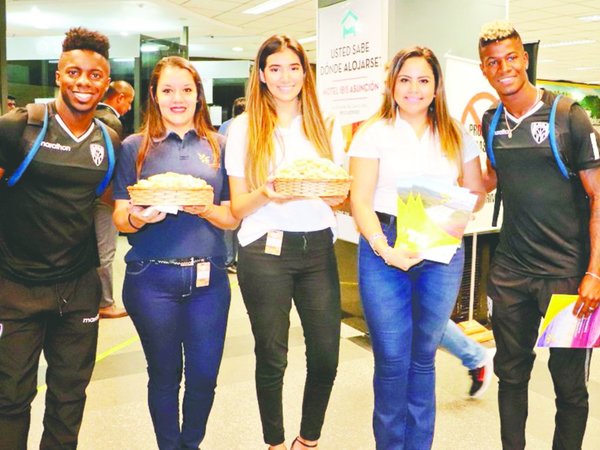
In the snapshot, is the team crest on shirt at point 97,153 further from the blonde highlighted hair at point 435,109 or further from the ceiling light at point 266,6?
the ceiling light at point 266,6

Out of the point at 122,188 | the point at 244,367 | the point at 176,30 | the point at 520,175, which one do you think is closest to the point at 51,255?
the point at 122,188

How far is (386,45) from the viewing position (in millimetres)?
3900

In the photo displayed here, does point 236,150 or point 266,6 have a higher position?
point 266,6

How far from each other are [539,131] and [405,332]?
87 centimetres

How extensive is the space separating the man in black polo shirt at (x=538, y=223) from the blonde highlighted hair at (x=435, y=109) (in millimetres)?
169

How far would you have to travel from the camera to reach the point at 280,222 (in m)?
2.19

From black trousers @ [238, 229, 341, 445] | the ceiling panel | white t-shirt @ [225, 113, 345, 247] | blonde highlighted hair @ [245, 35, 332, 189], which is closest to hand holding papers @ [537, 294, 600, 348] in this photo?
black trousers @ [238, 229, 341, 445]

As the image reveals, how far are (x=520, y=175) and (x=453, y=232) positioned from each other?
331 mm

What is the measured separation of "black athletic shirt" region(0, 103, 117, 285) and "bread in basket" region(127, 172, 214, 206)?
0.22 metres

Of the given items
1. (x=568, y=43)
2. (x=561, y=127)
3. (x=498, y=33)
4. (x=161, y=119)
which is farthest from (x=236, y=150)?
(x=568, y=43)

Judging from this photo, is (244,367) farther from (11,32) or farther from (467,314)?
(11,32)

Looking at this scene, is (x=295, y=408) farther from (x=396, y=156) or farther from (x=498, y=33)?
(x=498, y=33)

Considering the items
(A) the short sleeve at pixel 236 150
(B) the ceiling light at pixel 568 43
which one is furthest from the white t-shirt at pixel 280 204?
(B) the ceiling light at pixel 568 43

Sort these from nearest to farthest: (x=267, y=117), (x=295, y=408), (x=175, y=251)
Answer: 1. (x=175, y=251)
2. (x=267, y=117)
3. (x=295, y=408)
